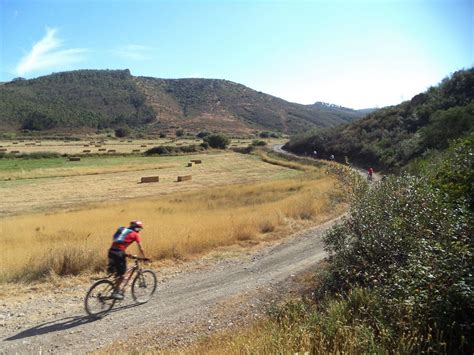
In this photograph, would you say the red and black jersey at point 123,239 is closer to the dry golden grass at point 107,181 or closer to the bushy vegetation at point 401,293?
the bushy vegetation at point 401,293

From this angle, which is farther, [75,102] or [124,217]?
[75,102]

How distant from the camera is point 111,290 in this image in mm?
8453

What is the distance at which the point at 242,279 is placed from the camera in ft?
34.3

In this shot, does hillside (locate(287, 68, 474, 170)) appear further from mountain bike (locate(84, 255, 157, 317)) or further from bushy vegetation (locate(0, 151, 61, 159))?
bushy vegetation (locate(0, 151, 61, 159))

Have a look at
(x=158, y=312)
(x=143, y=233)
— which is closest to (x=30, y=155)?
(x=143, y=233)

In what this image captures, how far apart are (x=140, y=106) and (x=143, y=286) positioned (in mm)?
149861

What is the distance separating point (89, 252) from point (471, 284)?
32.8 ft

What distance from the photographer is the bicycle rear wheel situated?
814cm

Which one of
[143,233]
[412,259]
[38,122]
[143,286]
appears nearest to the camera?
[412,259]

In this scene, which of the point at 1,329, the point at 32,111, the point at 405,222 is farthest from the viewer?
the point at 32,111

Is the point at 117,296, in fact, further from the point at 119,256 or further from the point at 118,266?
the point at 119,256

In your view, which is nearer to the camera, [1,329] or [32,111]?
[1,329]

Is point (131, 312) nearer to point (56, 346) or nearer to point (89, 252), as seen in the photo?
point (56, 346)

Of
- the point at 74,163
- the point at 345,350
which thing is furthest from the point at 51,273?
the point at 74,163
